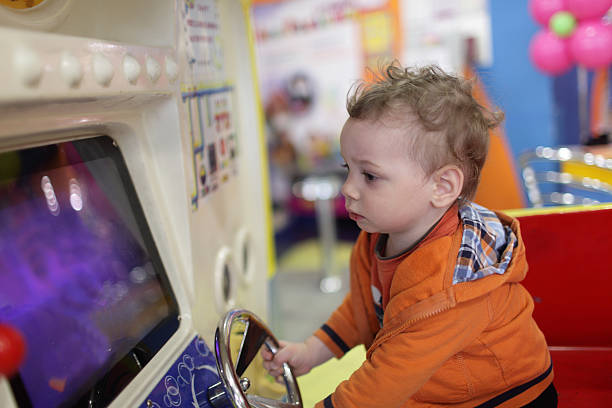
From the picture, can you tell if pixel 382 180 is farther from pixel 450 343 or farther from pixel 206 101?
pixel 206 101

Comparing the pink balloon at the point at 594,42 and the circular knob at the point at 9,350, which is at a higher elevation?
the pink balloon at the point at 594,42

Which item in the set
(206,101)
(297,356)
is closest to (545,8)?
(206,101)

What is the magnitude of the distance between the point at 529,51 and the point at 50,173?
11.0 feet

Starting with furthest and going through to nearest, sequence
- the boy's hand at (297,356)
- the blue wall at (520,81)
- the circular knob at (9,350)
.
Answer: the blue wall at (520,81) < the boy's hand at (297,356) < the circular knob at (9,350)

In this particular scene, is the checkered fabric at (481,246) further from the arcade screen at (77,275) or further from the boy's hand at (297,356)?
the arcade screen at (77,275)

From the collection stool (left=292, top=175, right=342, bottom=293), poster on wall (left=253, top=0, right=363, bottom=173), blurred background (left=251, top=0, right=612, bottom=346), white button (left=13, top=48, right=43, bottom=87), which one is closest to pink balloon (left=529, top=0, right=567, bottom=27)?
blurred background (left=251, top=0, right=612, bottom=346)

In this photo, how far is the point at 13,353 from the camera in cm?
46

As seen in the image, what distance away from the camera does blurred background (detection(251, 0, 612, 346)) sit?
300 centimetres

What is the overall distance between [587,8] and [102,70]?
9.35 feet

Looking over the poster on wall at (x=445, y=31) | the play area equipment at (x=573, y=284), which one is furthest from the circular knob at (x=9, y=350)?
the poster on wall at (x=445, y=31)

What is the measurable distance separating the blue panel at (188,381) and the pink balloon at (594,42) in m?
2.76

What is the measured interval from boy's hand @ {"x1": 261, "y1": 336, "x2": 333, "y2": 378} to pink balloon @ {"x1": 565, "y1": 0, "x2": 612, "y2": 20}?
253 centimetres

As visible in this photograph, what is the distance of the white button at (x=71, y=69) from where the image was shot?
0.61 m

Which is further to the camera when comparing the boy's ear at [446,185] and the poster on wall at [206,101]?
the poster on wall at [206,101]
